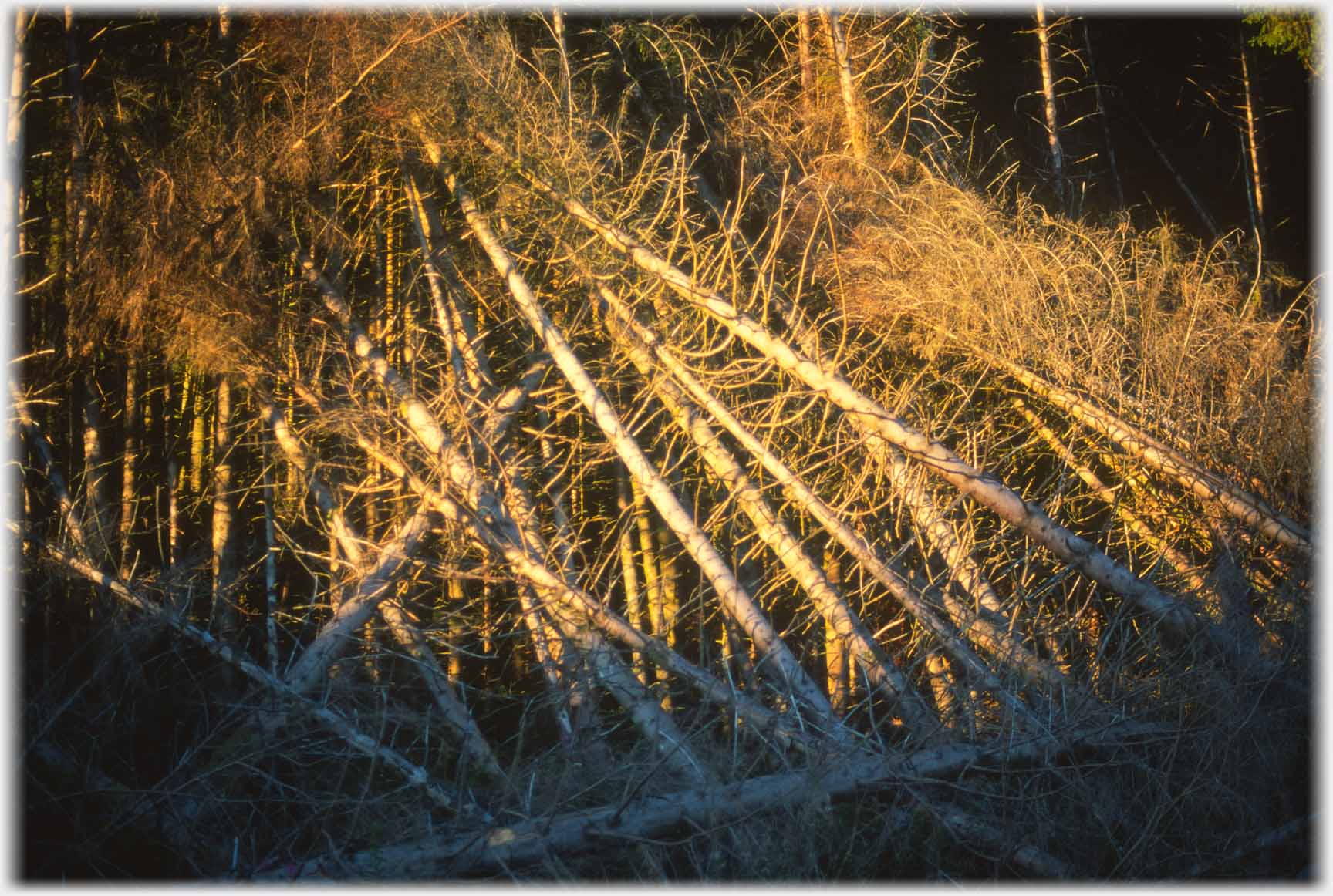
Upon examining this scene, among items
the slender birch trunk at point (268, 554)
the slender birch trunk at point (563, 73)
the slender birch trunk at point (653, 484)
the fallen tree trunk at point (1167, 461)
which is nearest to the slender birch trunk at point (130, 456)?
the slender birch trunk at point (268, 554)

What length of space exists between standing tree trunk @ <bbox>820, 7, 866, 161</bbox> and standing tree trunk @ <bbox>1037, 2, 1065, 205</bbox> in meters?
1.70

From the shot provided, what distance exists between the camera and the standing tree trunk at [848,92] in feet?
21.3

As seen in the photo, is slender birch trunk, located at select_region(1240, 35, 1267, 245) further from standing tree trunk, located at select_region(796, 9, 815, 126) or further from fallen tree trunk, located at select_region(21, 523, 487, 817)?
fallen tree trunk, located at select_region(21, 523, 487, 817)

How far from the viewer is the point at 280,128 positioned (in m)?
5.45

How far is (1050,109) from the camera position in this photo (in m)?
7.46

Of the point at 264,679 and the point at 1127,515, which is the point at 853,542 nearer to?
the point at 1127,515

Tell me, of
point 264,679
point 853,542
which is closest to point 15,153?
point 264,679

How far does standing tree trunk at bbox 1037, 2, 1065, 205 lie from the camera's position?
7348mm

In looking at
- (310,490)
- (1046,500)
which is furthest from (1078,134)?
(310,490)

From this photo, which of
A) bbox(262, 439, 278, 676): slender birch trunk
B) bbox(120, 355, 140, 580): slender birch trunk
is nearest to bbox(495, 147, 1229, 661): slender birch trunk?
bbox(262, 439, 278, 676): slender birch trunk

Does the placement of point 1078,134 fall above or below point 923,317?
above

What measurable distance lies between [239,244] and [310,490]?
1.32 metres

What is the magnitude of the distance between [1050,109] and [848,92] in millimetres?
1896

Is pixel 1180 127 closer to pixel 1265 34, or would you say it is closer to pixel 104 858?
pixel 1265 34
